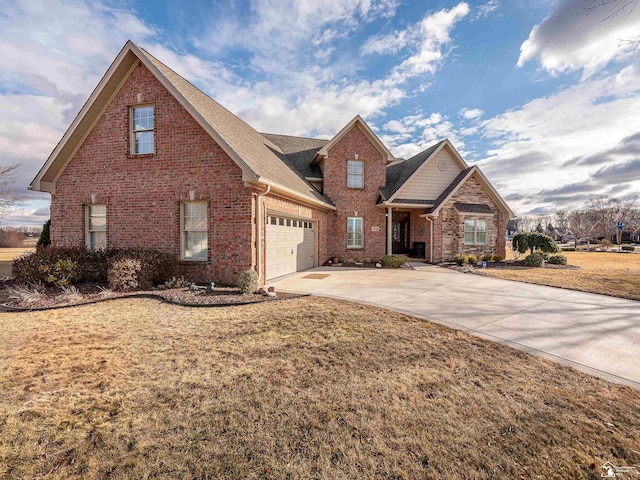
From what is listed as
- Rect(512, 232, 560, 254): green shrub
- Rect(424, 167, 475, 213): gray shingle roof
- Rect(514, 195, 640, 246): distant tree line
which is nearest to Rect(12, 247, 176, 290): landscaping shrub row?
Rect(424, 167, 475, 213): gray shingle roof

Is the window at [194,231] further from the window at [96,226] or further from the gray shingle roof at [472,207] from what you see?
the gray shingle roof at [472,207]

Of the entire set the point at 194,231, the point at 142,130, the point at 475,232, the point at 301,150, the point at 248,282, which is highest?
the point at 301,150

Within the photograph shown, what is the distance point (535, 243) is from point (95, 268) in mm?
20777

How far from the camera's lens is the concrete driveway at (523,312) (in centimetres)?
420

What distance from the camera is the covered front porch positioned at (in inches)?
621

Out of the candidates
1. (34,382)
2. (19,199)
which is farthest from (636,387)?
(19,199)

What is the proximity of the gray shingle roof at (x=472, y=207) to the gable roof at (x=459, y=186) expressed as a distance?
0.75m

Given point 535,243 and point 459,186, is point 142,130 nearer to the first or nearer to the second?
point 459,186

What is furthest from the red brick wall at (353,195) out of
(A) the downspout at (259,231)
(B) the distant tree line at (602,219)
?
(B) the distant tree line at (602,219)

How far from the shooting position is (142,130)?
9.72m

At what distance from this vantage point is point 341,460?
2.23 meters

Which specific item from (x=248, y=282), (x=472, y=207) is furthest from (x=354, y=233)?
(x=248, y=282)

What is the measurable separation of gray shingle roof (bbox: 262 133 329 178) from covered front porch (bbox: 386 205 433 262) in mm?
5011

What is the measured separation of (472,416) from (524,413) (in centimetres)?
55
